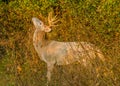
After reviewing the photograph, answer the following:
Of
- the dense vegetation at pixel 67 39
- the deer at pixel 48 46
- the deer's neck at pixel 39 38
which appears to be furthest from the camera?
the deer's neck at pixel 39 38

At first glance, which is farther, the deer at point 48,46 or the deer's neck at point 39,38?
the deer's neck at point 39,38

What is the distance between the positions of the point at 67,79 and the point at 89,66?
45cm

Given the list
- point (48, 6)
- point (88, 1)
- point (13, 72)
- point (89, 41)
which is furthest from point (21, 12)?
point (89, 41)

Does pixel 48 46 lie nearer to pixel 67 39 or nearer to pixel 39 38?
pixel 39 38

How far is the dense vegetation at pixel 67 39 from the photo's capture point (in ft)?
21.8

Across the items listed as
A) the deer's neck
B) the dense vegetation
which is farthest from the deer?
the dense vegetation

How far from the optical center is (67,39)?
8.36 m

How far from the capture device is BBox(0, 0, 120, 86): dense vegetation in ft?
21.8

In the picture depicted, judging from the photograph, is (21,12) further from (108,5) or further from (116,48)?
(116,48)

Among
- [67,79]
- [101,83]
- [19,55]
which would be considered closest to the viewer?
[101,83]

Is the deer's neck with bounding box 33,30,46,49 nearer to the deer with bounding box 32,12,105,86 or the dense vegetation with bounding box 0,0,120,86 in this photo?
the deer with bounding box 32,12,105,86

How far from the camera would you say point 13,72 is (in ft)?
26.1

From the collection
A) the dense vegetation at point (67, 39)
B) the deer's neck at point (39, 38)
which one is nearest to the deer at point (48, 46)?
the deer's neck at point (39, 38)

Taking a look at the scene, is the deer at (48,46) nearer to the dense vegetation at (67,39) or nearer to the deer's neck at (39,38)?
the deer's neck at (39,38)
